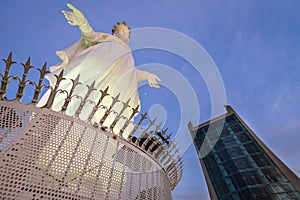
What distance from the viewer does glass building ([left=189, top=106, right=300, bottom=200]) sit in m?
5.81

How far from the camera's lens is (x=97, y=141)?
4.27ft

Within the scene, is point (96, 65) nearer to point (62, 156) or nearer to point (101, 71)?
point (101, 71)

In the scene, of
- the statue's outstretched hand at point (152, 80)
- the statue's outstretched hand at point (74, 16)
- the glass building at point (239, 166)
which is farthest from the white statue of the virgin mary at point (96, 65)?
the glass building at point (239, 166)

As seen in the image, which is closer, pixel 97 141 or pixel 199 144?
pixel 97 141

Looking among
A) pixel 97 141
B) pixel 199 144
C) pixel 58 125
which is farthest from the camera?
pixel 199 144

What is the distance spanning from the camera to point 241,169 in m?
6.85

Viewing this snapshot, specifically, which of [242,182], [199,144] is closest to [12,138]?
[242,182]

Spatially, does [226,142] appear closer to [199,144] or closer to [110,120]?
[199,144]

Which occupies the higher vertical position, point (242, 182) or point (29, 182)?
point (242, 182)

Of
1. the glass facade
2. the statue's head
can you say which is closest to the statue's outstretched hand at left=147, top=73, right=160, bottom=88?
the statue's head

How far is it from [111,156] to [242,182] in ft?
22.5

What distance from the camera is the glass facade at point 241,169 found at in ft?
19.0

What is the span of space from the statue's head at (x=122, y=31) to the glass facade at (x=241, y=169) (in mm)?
6532

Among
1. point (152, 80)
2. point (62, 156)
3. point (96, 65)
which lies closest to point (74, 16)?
point (96, 65)
